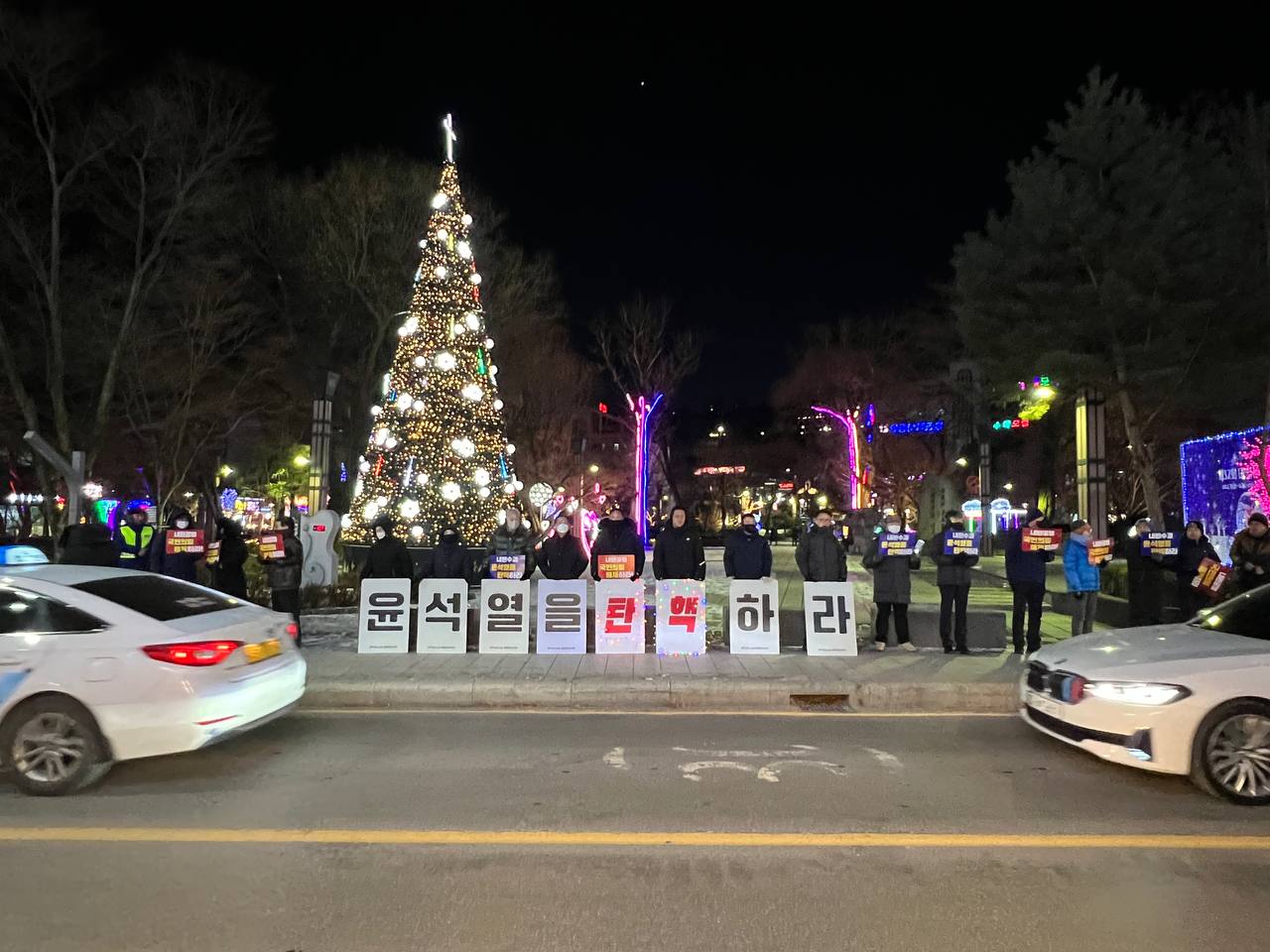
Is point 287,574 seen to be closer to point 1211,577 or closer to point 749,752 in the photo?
point 749,752

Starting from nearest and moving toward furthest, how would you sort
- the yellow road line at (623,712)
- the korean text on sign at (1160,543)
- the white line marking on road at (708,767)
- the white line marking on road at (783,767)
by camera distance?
the white line marking on road at (783,767), the white line marking on road at (708,767), the yellow road line at (623,712), the korean text on sign at (1160,543)

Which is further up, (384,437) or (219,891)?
(384,437)

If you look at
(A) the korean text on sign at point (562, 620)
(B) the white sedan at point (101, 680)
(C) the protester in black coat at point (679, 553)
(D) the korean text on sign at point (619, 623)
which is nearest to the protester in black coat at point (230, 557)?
(A) the korean text on sign at point (562, 620)

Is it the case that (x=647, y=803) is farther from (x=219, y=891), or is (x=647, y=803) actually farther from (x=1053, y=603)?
(x=1053, y=603)

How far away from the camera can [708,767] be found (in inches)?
265

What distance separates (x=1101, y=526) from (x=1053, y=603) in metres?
1.53

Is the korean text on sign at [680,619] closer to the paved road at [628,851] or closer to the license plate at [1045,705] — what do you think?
the paved road at [628,851]

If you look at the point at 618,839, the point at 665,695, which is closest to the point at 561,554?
the point at 665,695

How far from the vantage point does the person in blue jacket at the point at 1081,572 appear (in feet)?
35.9

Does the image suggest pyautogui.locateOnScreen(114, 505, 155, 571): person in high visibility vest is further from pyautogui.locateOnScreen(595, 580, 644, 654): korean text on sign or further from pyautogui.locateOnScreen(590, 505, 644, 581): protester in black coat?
pyautogui.locateOnScreen(595, 580, 644, 654): korean text on sign

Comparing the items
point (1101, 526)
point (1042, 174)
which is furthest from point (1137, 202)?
point (1101, 526)

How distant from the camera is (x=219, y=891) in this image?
452 cm

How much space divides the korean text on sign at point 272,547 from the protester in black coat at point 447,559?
1755 millimetres

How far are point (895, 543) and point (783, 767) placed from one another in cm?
466
